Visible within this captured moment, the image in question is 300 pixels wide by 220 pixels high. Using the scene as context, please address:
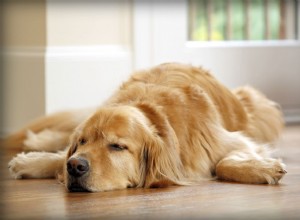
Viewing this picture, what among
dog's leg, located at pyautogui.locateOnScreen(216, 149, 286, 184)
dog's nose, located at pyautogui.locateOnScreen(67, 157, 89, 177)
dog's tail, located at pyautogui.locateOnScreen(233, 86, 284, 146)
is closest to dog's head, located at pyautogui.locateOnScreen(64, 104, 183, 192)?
dog's nose, located at pyautogui.locateOnScreen(67, 157, 89, 177)

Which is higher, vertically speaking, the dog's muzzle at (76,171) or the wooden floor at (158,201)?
the dog's muzzle at (76,171)

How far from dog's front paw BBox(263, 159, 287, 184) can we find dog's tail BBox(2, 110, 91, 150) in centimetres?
105

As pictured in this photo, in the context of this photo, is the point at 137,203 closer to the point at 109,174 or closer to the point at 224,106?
the point at 109,174

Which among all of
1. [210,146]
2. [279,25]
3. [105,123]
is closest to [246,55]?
[279,25]

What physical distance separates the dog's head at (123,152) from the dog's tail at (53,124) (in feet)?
2.77

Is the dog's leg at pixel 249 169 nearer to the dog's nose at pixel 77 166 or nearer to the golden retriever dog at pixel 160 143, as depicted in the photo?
the golden retriever dog at pixel 160 143

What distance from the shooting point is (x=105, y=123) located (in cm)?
170

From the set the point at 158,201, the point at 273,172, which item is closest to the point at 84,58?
the point at 273,172

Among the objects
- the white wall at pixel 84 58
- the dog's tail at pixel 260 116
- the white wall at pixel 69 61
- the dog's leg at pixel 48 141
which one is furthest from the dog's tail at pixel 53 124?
the dog's tail at pixel 260 116

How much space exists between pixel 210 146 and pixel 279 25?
7.68 feet

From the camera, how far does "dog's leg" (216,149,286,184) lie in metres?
1.78

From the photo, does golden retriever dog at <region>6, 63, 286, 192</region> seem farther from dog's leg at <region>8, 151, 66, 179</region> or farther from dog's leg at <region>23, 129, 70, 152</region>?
dog's leg at <region>23, 129, 70, 152</region>

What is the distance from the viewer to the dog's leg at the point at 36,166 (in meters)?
2.01

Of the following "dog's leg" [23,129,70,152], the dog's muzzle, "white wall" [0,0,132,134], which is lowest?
"dog's leg" [23,129,70,152]
